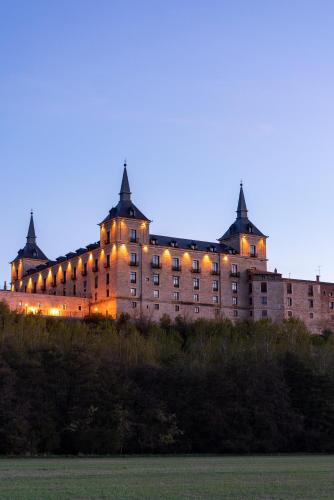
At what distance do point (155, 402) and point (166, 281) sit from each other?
57.8 m

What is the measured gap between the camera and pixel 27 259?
130m

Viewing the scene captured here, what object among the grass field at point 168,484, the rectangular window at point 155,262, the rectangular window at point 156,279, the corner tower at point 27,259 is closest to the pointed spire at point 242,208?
the rectangular window at point 155,262

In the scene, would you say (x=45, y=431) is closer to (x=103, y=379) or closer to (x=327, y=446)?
(x=103, y=379)

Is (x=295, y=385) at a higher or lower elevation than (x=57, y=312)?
lower

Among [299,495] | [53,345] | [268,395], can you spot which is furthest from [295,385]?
[299,495]

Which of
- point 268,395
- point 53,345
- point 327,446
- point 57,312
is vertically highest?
point 57,312

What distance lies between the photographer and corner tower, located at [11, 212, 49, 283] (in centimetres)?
12938

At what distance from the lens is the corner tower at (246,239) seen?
11788cm

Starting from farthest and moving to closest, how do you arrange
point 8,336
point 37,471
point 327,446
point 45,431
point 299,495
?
point 8,336
point 327,446
point 45,431
point 37,471
point 299,495

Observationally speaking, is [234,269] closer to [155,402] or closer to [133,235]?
[133,235]

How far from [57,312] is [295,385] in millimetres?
53675

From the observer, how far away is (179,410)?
50656mm

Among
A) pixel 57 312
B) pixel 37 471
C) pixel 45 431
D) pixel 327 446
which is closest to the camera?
pixel 37 471

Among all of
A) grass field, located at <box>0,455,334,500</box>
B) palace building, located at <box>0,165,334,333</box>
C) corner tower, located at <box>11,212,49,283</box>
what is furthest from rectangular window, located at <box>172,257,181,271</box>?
grass field, located at <box>0,455,334,500</box>
